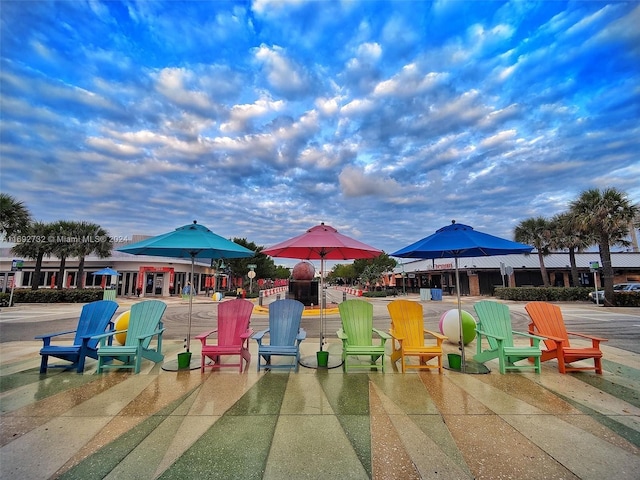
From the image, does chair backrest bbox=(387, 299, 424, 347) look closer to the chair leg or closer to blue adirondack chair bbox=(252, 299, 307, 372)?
blue adirondack chair bbox=(252, 299, 307, 372)

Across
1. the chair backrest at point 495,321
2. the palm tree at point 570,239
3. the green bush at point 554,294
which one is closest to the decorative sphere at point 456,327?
the chair backrest at point 495,321

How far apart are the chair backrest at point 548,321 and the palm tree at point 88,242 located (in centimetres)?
3203

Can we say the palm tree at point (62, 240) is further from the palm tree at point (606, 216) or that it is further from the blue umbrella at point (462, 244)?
the palm tree at point (606, 216)

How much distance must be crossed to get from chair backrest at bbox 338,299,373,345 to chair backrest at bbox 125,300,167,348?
3432mm

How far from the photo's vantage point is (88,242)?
26.8 meters

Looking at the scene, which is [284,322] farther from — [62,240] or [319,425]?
[62,240]

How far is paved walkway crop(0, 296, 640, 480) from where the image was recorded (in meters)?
2.63

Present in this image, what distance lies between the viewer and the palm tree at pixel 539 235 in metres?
26.8

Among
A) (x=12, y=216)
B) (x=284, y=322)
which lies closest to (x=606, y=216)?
(x=284, y=322)

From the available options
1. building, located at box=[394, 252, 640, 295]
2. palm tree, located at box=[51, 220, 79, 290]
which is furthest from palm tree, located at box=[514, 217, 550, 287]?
palm tree, located at box=[51, 220, 79, 290]

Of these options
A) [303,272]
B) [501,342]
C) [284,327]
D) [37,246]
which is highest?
[37,246]

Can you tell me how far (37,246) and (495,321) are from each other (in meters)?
32.0

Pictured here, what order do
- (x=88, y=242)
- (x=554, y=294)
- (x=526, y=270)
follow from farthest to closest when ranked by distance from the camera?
(x=526, y=270) < (x=88, y=242) < (x=554, y=294)

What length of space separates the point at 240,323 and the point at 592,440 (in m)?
4.92
